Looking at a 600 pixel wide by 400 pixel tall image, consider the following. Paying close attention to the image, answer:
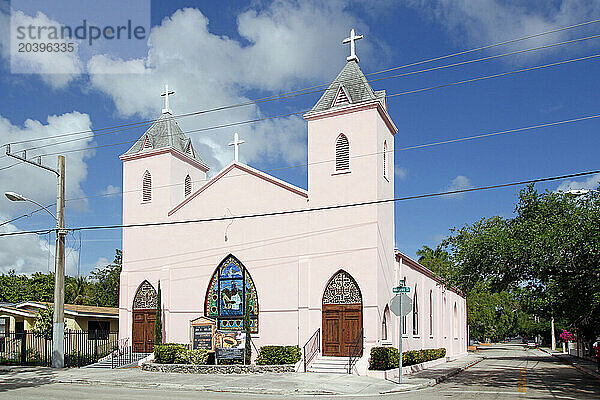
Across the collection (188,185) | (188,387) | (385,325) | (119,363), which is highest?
(188,185)

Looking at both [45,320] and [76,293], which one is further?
[76,293]

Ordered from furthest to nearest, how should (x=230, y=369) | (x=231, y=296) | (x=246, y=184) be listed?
1. (x=246, y=184)
2. (x=231, y=296)
3. (x=230, y=369)

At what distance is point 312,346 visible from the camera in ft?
85.3

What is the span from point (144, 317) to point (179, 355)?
5.97 meters

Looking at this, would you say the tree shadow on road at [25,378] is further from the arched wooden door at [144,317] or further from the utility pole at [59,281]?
the arched wooden door at [144,317]

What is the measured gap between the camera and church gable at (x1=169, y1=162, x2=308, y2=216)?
2848 cm

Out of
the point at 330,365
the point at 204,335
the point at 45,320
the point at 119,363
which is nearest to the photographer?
the point at 330,365

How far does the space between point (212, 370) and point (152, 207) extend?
10.6 meters

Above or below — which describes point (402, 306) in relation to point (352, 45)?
below

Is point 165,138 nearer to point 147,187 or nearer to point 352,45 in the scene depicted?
point 147,187

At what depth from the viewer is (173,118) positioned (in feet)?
110

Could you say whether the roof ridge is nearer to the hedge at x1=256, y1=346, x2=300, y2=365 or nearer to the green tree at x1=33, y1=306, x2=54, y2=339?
the hedge at x1=256, y1=346, x2=300, y2=365

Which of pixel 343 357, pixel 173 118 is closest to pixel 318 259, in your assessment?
pixel 343 357

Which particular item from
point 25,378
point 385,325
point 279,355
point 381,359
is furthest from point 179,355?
point 385,325
